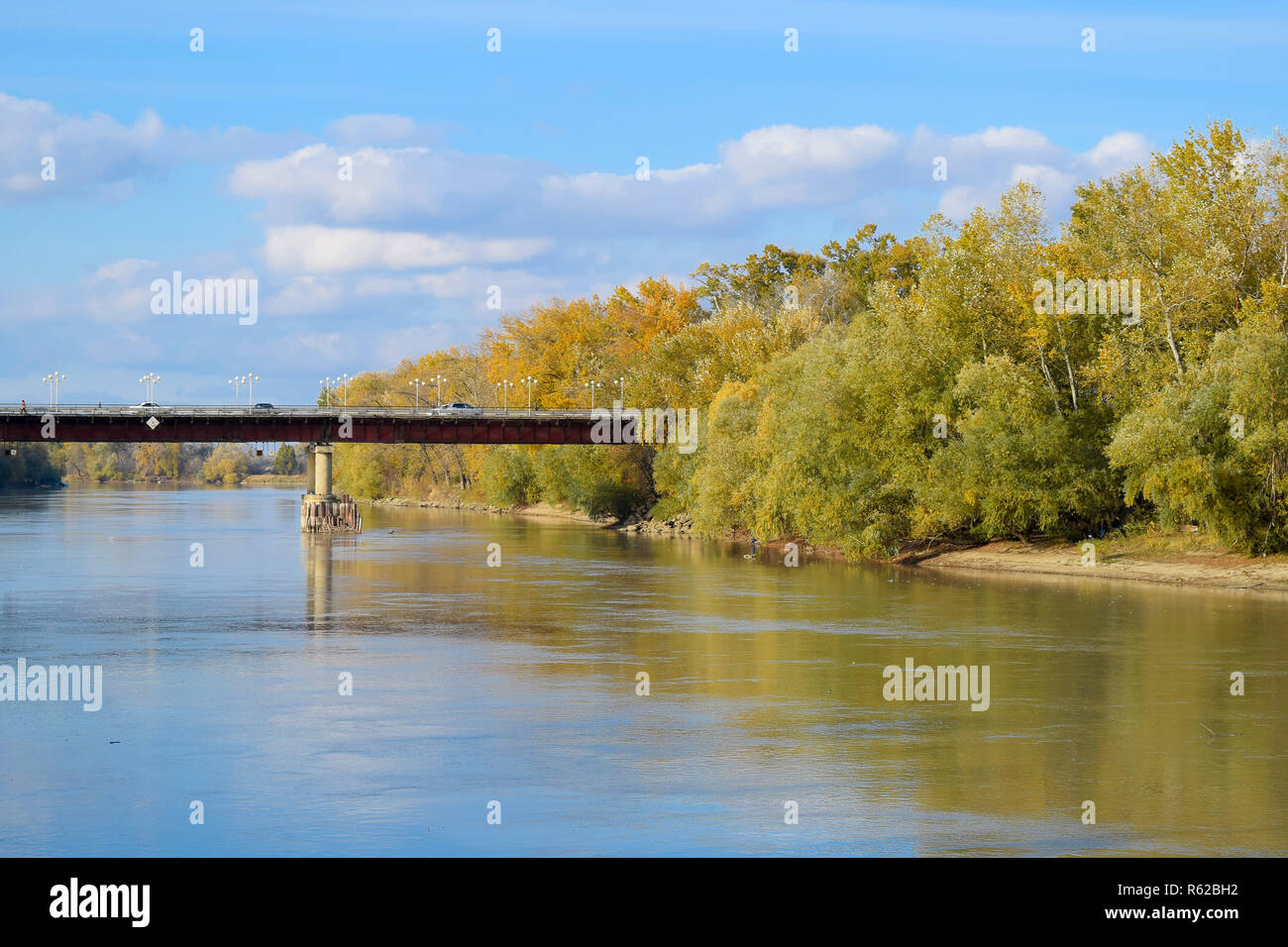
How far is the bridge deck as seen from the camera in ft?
353

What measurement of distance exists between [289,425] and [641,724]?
88869 millimetres

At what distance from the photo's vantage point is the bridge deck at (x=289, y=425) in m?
108

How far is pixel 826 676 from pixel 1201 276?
1470 inches

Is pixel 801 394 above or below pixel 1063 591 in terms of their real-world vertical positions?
above

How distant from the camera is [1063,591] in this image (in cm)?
5847

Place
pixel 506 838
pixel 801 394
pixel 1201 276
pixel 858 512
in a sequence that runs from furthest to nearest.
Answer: pixel 801 394 < pixel 858 512 < pixel 1201 276 < pixel 506 838

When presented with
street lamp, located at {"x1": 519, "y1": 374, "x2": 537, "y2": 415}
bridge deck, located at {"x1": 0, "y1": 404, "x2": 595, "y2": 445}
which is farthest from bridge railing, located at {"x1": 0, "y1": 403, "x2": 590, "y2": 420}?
street lamp, located at {"x1": 519, "y1": 374, "x2": 537, "y2": 415}

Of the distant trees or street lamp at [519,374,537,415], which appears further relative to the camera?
street lamp at [519,374,537,415]

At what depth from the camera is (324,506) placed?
11469 centimetres

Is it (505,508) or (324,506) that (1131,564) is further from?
(505,508)

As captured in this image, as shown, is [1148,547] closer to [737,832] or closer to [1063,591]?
[1063,591]

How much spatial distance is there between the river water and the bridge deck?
166 feet

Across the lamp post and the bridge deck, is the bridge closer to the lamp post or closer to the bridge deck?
the bridge deck
